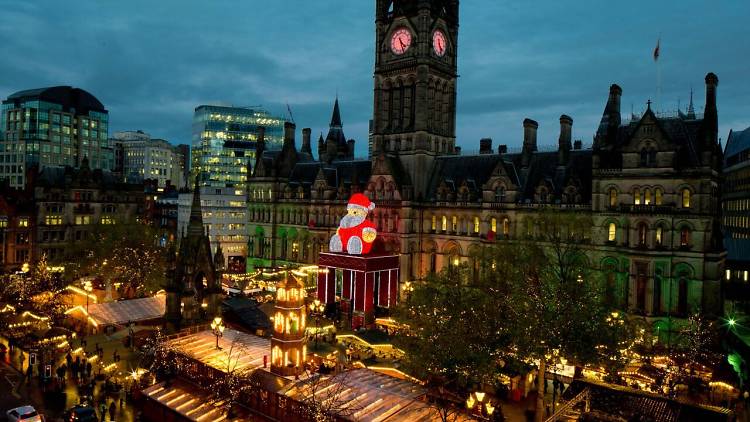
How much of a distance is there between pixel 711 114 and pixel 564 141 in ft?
49.0

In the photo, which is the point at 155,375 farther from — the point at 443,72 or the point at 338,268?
the point at 443,72

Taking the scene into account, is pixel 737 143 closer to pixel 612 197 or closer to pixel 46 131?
pixel 612 197

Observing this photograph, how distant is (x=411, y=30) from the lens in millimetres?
72812

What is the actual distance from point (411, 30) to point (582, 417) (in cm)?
5553

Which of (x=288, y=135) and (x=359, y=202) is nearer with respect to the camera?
(x=359, y=202)

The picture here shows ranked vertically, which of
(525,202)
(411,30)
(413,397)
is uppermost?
(411,30)

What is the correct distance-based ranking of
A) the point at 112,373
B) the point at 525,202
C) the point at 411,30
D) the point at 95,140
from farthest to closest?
the point at 95,140, the point at 411,30, the point at 525,202, the point at 112,373

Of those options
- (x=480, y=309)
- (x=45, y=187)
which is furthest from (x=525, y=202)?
(x=45, y=187)

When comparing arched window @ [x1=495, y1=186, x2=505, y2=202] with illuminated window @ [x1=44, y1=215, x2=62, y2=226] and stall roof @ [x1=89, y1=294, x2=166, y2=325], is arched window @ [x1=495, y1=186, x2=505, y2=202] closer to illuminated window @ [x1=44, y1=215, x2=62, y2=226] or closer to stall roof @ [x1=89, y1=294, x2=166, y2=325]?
stall roof @ [x1=89, y1=294, x2=166, y2=325]

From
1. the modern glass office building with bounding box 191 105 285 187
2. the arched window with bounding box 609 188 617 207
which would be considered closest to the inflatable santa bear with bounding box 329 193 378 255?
the arched window with bounding box 609 188 617 207

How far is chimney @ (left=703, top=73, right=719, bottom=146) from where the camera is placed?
48.4 meters

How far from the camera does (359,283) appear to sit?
62.2m

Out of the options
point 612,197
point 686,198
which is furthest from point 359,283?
point 686,198

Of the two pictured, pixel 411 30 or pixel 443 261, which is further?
pixel 411 30
